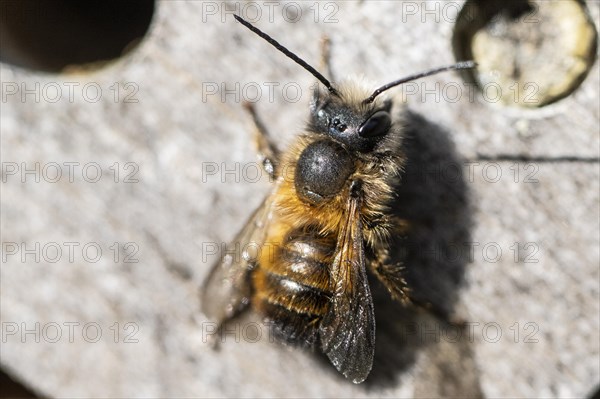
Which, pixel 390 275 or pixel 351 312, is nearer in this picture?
pixel 351 312

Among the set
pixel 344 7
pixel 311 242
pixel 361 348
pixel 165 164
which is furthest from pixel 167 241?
pixel 344 7

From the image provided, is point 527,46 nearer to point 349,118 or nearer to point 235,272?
point 349,118

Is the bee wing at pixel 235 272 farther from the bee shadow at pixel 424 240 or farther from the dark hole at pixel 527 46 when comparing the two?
the dark hole at pixel 527 46

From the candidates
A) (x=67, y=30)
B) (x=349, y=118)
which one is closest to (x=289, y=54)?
(x=349, y=118)

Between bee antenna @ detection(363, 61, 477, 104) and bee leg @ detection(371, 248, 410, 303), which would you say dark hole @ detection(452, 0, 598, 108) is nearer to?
bee antenna @ detection(363, 61, 477, 104)


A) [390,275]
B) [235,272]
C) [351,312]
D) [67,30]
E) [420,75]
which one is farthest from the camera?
[67,30]

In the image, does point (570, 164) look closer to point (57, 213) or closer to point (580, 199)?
point (580, 199)
